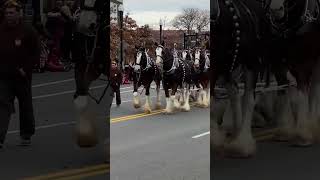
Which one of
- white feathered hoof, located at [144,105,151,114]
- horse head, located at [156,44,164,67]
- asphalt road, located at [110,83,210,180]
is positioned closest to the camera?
asphalt road, located at [110,83,210,180]

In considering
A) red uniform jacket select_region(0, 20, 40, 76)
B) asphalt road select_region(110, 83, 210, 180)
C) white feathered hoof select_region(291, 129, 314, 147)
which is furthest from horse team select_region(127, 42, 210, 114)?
red uniform jacket select_region(0, 20, 40, 76)

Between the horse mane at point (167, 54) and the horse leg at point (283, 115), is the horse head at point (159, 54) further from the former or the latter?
the horse leg at point (283, 115)

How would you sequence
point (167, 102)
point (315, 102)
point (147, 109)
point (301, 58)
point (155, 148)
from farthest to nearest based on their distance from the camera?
point (167, 102) → point (147, 109) → point (155, 148) → point (315, 102) → point (301, 58)

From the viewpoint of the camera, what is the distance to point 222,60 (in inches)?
86.9

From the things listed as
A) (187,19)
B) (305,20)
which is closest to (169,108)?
(187,19)

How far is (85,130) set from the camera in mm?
2102

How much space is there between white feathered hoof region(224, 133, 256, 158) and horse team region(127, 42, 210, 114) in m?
0.32

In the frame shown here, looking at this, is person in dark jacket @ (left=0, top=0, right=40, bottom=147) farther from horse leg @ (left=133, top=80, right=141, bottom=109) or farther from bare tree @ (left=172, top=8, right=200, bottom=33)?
horse leg @ (left=133, top=80, right=141, bottom=109)

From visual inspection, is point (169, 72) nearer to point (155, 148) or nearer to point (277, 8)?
point (155, 148)

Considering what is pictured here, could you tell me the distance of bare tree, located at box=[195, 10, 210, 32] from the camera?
7.30 ft

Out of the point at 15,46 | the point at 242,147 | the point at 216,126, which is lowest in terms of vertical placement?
the point at 242,147

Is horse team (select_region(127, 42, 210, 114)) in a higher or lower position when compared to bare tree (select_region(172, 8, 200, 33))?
lower

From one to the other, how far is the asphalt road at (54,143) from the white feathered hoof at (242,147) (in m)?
0.63

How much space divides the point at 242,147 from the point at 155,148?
78 cm
